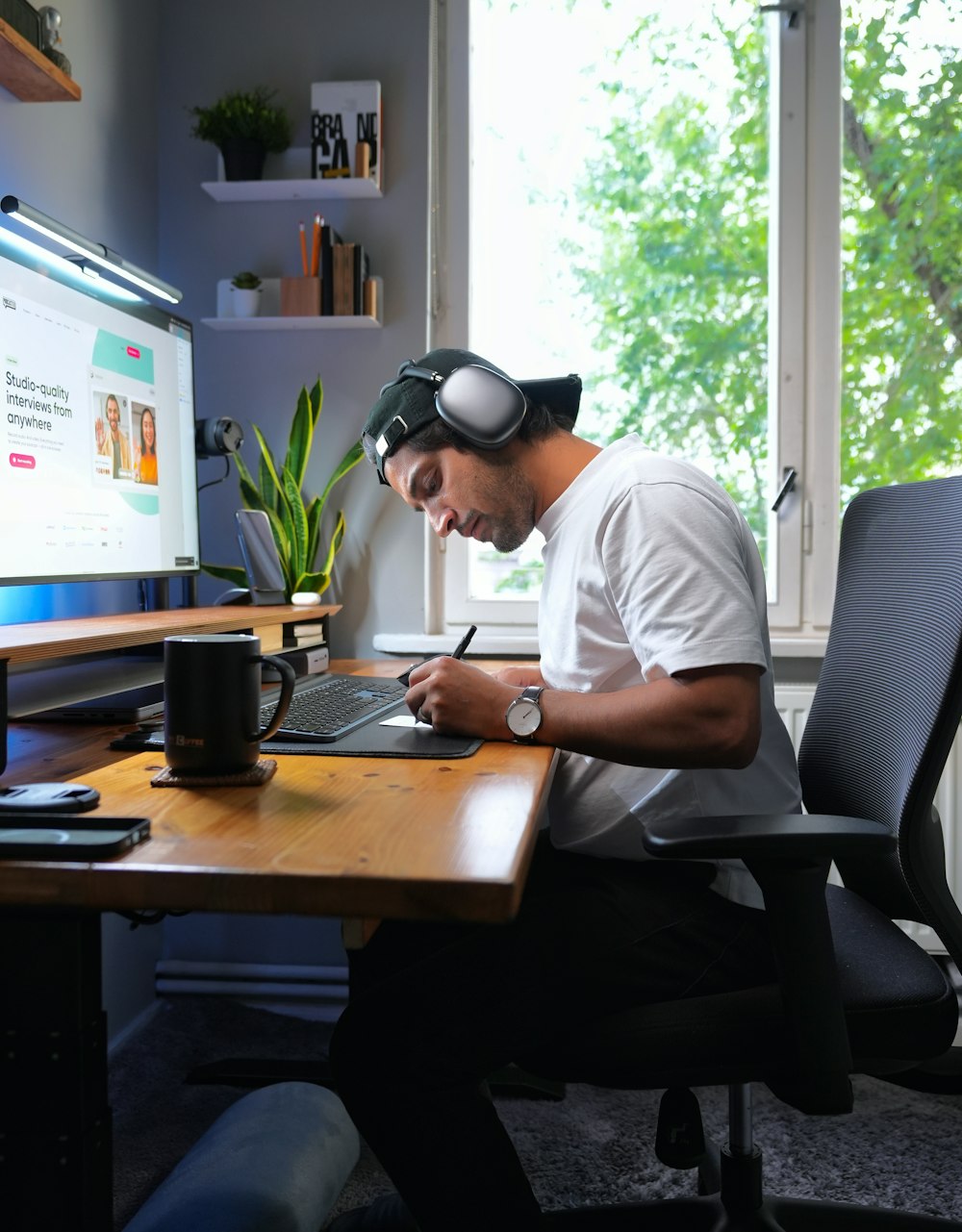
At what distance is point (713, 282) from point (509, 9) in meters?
0.81

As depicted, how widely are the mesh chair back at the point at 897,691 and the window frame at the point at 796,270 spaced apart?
2.97 feet

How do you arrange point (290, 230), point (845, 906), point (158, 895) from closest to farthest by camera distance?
point (158, 895), point (845, 906), point (290, 230)

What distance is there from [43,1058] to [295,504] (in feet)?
5.30

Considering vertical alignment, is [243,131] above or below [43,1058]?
above

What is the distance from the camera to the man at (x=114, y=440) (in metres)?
1.63

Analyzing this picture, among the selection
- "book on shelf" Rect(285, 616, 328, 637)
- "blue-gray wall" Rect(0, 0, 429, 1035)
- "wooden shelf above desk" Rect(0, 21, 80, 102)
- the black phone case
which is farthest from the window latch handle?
the black phone case

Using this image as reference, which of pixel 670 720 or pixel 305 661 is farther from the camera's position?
pixel 305 661

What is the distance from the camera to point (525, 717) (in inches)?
45.2

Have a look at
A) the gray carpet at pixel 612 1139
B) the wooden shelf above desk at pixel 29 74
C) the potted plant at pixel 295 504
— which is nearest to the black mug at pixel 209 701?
the gray carpet at pixel 612 1139

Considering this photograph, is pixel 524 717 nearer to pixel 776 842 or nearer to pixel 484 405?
pixel 776 842

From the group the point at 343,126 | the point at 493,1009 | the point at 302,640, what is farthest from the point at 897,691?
the point at 343,126

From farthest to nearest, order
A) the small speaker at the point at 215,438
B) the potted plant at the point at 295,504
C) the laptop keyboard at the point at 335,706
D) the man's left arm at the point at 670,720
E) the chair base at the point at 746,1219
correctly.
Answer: the potted plant at the point at 295,504, the small speaker at the point at 215,438, the chair base at the point at 746,1219, the laptop keyboard at the point at 335,706, the man's left arm at the point at 670,720

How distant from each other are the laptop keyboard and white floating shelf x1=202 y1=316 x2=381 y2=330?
93cm

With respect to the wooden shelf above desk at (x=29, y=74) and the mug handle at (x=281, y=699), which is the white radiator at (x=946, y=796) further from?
the wooden shelf above desk at (x=29, y=74)
